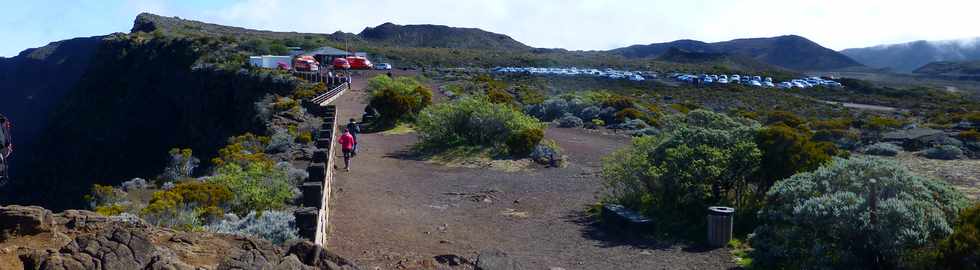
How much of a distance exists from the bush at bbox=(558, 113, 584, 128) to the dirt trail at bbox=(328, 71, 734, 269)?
→ 345 inches

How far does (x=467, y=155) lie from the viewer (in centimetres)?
1769

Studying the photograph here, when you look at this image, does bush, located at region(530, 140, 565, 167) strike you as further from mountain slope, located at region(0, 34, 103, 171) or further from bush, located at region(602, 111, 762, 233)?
mountain slope, located at region(0, 34, 103, 171)

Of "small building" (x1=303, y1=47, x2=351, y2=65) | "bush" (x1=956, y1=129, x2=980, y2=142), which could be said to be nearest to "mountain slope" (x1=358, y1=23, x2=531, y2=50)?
"small building" (x1=303, y1=47, x2=351, y2=65)

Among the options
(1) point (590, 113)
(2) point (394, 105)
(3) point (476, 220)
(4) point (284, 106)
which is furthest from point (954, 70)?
(3) point (476, 220)

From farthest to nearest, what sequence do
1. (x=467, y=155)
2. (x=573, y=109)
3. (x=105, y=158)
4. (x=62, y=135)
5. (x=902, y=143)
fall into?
(x=62, y=135), (x=105, y=158), (x=573, y=109), (x=902, y=143), (x=467, y=155)

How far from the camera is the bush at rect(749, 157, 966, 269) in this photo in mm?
7164

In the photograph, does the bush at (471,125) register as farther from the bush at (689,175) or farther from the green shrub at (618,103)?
the green shrub at (618,103)

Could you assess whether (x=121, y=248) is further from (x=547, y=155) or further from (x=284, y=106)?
(x=284, y=106)

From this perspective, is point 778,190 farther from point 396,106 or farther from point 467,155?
point 396,106

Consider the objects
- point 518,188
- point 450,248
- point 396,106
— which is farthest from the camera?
point 396,106

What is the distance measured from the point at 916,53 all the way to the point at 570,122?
163 meters

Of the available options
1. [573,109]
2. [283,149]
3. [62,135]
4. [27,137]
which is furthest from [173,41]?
[283,149]

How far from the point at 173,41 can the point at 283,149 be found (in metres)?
46.3

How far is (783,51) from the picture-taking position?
146m
